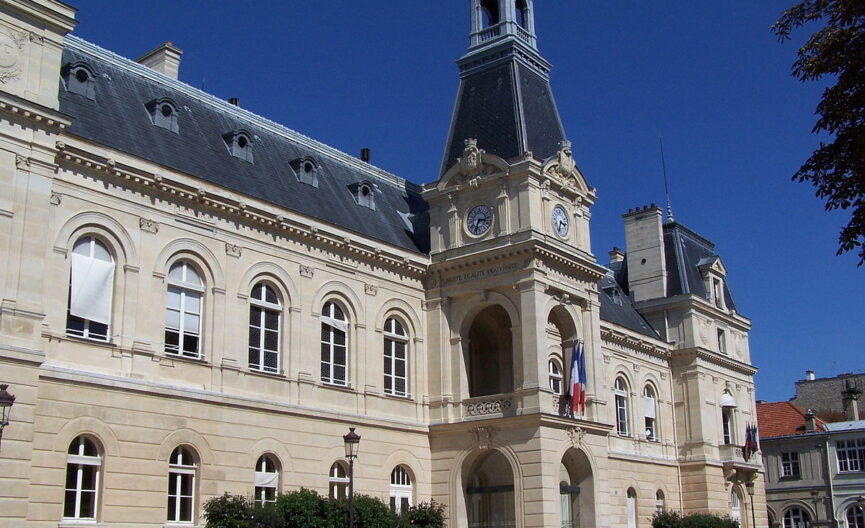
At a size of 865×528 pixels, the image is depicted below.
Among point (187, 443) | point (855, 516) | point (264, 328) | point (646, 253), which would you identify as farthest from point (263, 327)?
point (855, 516)

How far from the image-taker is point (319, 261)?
102 feet

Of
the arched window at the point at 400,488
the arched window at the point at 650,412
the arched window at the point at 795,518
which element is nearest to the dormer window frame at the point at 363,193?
the arched window at the point at 400,488

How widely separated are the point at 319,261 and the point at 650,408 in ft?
68.6

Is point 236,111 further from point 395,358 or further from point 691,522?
point 691,522

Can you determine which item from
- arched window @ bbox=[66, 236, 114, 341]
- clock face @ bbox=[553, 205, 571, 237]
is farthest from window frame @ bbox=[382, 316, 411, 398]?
arched window @ bbox=[66, 236, 114, 341]

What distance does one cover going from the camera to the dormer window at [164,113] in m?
28.8

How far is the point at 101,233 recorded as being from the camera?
81.9ft

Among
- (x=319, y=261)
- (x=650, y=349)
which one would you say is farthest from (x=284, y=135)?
(x=650, y=349)

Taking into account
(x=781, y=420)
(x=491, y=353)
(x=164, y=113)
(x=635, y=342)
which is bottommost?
(x=491, y=353)

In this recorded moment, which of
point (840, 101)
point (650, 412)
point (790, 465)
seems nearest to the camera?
point (840, 101)

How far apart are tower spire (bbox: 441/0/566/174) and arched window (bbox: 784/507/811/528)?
36148 mm

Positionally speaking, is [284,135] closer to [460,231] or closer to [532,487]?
[460,231]

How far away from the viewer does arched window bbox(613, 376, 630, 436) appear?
43.4 meters

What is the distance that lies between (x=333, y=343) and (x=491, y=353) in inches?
305
